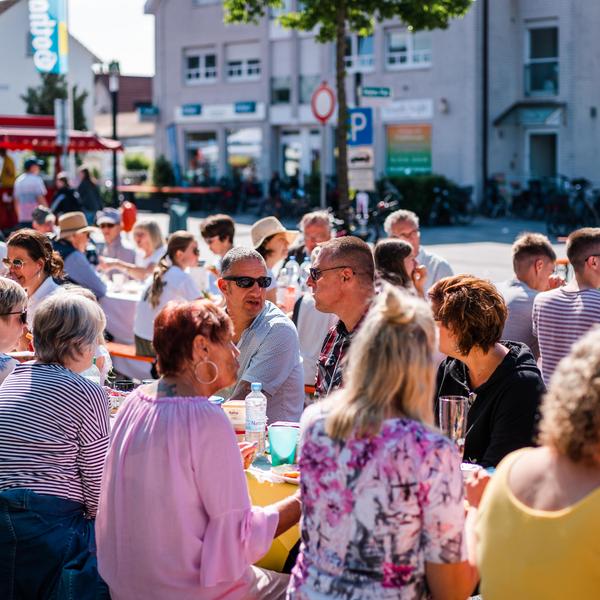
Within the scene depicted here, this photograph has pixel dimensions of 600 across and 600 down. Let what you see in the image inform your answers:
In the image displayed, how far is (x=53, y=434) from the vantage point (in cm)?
387

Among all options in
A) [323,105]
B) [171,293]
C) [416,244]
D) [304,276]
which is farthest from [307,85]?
[171,293]

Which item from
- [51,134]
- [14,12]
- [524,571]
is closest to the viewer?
[524,571]

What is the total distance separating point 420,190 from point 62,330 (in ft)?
87.8

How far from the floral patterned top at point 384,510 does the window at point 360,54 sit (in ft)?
110

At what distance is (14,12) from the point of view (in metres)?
54.5

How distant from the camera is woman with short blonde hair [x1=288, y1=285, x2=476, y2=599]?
2729 millimetres

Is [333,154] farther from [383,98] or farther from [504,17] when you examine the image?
[383,98]

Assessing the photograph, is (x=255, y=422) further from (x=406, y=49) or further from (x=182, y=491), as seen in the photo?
(x=406, y=49)

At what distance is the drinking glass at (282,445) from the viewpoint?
4141 mm

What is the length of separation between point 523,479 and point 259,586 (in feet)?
3.77

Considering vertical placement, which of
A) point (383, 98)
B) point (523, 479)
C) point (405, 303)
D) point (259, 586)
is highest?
point (383, 98)

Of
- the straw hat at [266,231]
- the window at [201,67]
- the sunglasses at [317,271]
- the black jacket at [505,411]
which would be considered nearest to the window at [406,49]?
the window at [201,67]

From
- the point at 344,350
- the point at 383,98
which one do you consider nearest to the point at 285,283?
the point at 344,350

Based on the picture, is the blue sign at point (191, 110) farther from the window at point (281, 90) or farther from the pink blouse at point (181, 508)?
the pink blouse at point (181, 508)
